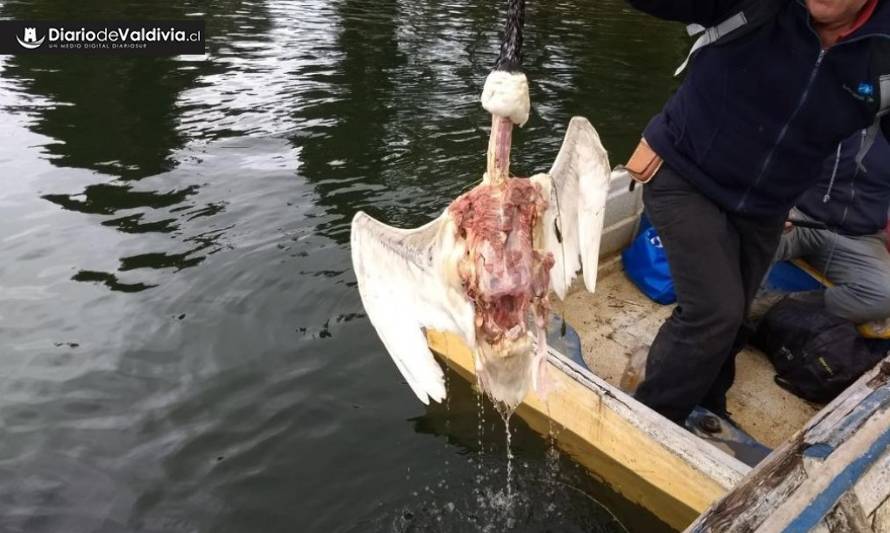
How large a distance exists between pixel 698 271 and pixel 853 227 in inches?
81.6

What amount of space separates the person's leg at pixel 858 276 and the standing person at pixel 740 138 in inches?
53.7

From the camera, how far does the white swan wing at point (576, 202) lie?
8.27 feet

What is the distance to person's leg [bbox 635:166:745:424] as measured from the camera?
310cm

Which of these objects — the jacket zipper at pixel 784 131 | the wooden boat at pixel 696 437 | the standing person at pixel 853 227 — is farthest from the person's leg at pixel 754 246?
the standing person at pixel 853 227

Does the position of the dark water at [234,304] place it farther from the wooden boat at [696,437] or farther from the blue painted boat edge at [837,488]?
the blue painted boat edge at [837,488]

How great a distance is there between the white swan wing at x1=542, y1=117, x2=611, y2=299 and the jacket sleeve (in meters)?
0.64

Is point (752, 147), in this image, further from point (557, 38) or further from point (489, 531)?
point (557, 38)

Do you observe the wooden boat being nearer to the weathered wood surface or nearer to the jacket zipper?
the weathered wood surface

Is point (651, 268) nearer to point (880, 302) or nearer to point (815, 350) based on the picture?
point (815, 350)

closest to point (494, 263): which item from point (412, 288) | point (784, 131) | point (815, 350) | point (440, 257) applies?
point (440, 257)

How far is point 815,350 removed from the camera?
4.30 m

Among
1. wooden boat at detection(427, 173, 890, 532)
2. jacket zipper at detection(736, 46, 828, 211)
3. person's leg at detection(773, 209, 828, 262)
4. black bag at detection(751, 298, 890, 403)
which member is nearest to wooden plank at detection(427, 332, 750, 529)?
wooden boat at detection(427, 173, 890, 532)

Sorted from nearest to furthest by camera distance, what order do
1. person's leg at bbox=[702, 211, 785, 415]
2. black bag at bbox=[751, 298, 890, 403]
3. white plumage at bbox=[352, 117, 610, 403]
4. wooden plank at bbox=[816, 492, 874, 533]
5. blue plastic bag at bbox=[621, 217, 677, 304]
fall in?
wooden plank at bbox=[816, 492, 874, 533], white plumage at bbox=[352, 117, 610, 403], person's leg at bbox=[702, 211, 785, 415], black bag at bbox=[751, 298, 890, 403], blue plastic bag at bbox=[621, 217, 677, 304]

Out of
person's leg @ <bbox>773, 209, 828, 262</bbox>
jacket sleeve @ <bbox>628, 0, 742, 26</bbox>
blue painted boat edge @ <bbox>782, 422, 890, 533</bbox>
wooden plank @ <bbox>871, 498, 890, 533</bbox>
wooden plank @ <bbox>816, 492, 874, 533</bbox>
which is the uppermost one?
jacket sleeve @ <bbox>628, 0, 742, 26</bbox>
